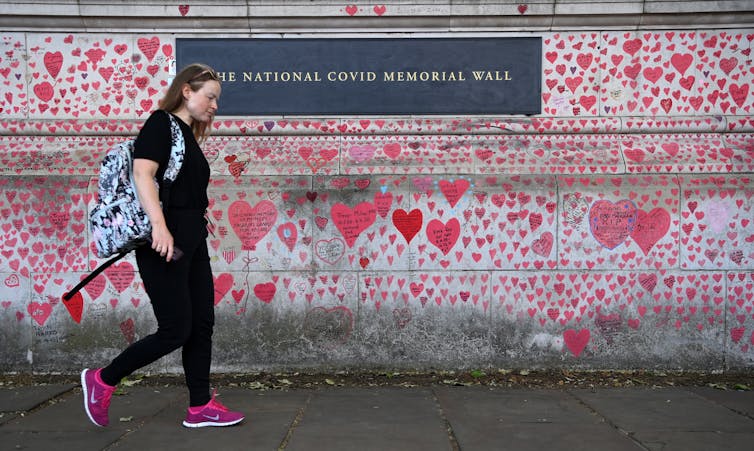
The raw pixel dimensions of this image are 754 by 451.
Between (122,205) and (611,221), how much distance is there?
3560mm

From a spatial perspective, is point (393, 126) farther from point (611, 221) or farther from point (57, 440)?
point (57, 440)

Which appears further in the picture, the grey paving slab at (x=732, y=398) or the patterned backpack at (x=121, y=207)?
the grey paving slab at (x=732, y=398)

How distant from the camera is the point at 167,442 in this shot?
325cm

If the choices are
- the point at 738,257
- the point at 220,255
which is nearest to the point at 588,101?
the point at 738,257

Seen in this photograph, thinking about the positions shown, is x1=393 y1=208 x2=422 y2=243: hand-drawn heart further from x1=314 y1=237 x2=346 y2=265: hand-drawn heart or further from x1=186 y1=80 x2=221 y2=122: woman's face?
x1=186 y1=80 x2=221 y2=122: woman's face

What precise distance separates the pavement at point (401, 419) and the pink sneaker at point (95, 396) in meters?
0.11

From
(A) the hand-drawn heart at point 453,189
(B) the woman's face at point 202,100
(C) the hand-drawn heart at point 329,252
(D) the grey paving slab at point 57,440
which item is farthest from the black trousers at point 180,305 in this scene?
(A) the hand-drawn heart at point 453,189

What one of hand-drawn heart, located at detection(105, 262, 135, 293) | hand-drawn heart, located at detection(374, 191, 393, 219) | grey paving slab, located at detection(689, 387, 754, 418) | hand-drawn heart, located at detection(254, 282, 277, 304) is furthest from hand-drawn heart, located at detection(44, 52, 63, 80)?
grey paving slab, located at detection(689, 387, 754, 418)

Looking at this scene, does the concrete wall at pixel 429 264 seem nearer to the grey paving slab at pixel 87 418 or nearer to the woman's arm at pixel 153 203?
the grey paving slab at pixel 87 418

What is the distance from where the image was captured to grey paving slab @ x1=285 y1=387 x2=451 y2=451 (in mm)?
3205

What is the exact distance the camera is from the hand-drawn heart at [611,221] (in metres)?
4.90

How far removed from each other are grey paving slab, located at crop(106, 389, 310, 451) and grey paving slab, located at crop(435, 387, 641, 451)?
976 mm

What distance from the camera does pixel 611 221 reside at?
491cm

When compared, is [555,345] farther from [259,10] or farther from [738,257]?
[259,10]
